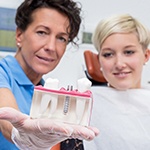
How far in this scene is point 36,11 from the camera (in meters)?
1.02

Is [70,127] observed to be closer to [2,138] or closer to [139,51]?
[2,138]

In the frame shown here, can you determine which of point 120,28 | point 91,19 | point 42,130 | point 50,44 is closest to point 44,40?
point 50,44

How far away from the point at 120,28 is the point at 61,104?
53 cm

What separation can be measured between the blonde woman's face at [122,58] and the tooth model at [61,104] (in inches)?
17.6

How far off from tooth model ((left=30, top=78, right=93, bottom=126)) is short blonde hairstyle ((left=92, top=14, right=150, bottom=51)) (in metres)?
0.48

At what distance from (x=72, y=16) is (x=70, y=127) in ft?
1.84

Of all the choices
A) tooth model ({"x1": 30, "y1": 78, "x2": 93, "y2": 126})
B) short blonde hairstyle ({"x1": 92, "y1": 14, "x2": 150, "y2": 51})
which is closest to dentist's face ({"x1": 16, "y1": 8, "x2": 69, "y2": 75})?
short blonde hairstyle ({"x1": 92, "y1": 14, "x2": 150, "y2": 51})

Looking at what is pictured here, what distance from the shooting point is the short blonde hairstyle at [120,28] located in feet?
3.57

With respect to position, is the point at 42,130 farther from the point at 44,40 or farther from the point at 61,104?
the point at 44,40

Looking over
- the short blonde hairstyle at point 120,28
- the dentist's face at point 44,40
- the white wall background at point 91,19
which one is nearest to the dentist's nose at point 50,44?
the dentist's face at point 44,40

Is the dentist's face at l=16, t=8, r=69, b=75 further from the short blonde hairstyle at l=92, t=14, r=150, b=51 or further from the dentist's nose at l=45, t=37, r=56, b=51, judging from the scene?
the short blonde hairstyle at l=92, t=14, r=150, b=51

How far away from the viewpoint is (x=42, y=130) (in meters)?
0.60

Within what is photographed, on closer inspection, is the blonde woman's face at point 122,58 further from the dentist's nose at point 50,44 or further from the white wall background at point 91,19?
the white wall background at point 91,19

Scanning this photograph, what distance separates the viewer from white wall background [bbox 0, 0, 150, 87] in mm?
2209
